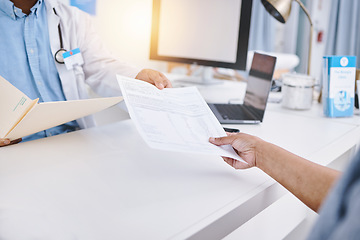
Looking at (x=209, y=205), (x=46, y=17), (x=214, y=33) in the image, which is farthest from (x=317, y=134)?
(x=46, y=17)

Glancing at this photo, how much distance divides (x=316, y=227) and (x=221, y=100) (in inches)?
50.9

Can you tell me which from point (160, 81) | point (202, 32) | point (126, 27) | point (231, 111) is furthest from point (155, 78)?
point (126, 27)

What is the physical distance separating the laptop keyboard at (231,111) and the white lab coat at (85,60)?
0.34 meters

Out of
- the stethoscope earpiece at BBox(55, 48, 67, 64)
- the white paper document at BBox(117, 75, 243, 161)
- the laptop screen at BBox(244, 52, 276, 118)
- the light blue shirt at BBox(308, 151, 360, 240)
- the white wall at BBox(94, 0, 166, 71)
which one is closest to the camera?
the light blue shirt at BBox(308, 151, 360, 240)

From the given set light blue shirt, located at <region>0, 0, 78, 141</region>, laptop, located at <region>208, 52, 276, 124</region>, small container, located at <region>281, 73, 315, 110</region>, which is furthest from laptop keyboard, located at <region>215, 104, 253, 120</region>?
light blue shirt, located at <region>0, 0, 78, 141</region>

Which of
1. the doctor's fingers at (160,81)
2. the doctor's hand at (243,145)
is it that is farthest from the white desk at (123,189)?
the doctor's fingers at (160,81)

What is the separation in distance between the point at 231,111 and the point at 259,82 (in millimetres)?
144

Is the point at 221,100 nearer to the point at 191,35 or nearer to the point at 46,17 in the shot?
the point at 191,35

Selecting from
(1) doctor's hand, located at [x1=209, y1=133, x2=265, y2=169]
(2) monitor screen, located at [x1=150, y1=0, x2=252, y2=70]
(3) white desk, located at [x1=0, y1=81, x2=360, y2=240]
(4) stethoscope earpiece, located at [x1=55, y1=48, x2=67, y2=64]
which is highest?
(2) monitor screen, located at [x1=150, y1=0, x2=252, y2=70]

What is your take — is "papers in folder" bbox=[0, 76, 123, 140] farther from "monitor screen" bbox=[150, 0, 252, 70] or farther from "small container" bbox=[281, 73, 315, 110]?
"monitor screen" bbox=[150, 0, 252, 70]

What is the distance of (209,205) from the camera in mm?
600

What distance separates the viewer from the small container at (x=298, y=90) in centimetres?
136

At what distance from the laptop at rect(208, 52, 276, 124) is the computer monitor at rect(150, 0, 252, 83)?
1.38 ft

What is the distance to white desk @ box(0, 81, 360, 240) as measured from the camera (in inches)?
20.8
